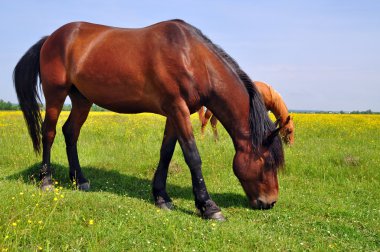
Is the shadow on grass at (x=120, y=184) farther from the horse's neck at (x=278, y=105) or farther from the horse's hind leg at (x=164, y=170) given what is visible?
the horse's neck at (x=278, y=105)

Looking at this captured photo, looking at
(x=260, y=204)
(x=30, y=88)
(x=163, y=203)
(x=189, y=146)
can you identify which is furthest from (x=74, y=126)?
(x=260, y=204)

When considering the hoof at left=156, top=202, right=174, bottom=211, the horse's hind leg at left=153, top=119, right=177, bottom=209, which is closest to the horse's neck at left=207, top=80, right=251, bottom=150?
the horse's hind leg at left=153, top=119, right=177, bottom=209

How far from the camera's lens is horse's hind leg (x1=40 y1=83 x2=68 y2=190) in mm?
5773

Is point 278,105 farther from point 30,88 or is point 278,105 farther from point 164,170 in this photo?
point 30,88

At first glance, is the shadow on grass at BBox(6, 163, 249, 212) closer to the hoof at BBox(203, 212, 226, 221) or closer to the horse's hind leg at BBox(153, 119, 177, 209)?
the horse's hind leg at BBox(153, 119, 177, 209)

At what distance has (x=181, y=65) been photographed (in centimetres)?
466

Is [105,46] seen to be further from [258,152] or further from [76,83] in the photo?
[258,152]

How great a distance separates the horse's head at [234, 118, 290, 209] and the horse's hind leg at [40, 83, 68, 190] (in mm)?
3173

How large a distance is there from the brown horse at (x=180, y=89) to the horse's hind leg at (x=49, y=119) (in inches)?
3.2

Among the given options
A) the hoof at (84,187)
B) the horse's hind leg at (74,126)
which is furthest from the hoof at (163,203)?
the horse's hind leg at (74,126)

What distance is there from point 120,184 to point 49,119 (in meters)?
1.72

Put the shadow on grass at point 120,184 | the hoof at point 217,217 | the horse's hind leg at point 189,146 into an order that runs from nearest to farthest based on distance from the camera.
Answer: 1. the hoof at point 217,217
2. the horse's hind leg at point 189,146
3. the shadow on grass at point 120,184

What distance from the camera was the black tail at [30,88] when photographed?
245 inches

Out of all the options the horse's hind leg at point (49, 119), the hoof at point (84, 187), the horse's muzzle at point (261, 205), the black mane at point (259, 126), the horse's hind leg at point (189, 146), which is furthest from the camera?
the hoof at point (84, 187)
